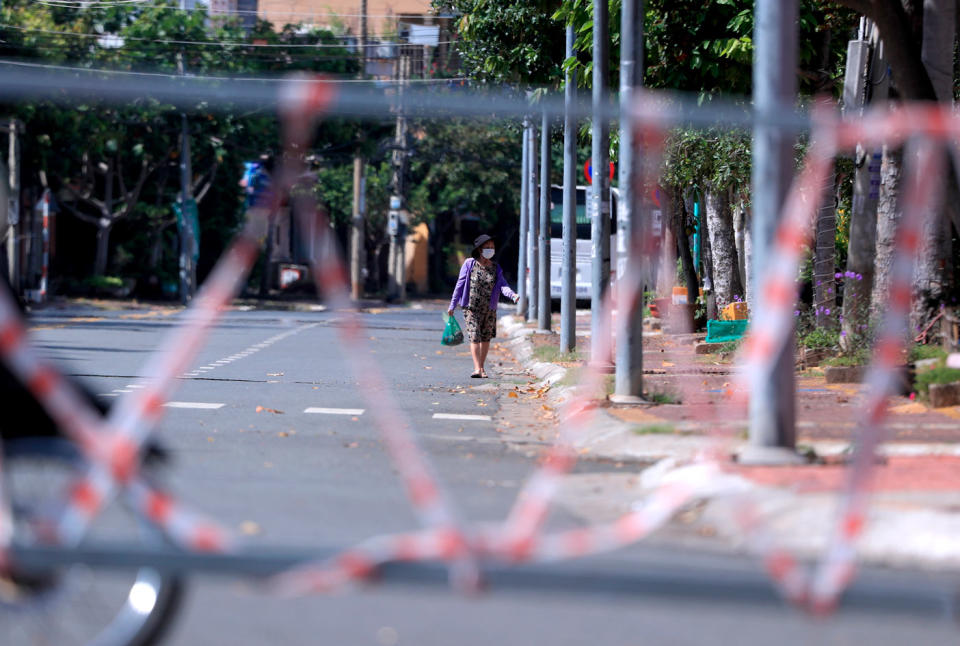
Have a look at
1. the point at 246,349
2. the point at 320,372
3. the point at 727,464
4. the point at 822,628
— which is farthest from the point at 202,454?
the point at 246,349

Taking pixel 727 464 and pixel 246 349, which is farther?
pixel 246 349

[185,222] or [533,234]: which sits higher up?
[185,222]

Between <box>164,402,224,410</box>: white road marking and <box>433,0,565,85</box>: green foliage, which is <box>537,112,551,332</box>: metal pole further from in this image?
<box>164,402,224,410</box>: white road marking

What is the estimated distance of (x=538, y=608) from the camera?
4.86m

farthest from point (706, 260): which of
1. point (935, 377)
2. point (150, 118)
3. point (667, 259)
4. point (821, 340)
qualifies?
point (150, 118)

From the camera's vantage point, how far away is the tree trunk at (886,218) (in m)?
12.3

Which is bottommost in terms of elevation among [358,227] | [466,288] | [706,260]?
[466,288]

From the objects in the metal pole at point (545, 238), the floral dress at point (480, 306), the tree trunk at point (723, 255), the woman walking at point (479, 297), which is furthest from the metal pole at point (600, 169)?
the metal pole at point (545, 238)

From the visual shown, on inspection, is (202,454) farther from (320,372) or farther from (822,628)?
(320,372)

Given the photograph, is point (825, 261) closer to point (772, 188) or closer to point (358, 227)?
point (772, 188)

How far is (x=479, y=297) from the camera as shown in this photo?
15.2 meters

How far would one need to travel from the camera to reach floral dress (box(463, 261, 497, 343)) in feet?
49.6

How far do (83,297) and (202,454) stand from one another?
94.9ft

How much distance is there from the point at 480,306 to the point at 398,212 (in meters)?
24.8
